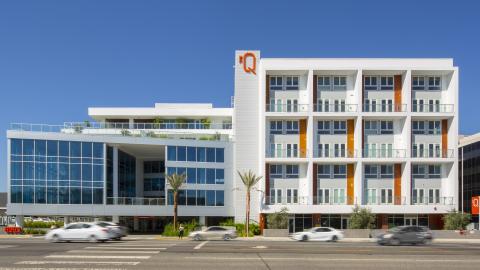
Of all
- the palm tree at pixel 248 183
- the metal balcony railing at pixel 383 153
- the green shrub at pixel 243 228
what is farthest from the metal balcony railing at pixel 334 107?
the green shrub at pixel 243 228

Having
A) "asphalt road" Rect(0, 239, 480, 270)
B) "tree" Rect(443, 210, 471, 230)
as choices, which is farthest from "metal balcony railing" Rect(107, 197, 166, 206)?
"asphalt road" Rect(0, 239, 480, 270)

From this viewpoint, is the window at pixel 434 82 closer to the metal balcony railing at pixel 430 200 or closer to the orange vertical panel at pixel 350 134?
the orange vertical panel at pixel 350 134

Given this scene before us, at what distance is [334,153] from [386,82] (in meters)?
10.7

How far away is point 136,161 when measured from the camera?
72.0 m

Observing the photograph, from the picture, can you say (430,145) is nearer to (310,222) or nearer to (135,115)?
(310,222)

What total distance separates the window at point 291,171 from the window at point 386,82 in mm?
14063

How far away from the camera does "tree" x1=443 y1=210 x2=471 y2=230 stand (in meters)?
55.9

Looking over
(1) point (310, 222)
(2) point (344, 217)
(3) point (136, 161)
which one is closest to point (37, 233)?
(3) point (136, 161)

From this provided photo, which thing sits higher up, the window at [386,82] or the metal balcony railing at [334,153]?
the window at [386,82]

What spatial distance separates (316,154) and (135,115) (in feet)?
91.4

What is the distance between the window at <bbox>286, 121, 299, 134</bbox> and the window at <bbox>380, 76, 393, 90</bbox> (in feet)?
36.5

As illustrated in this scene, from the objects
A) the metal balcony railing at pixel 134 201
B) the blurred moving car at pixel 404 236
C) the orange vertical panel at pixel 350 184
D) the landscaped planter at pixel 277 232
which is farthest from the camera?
the orange vertical panel at pixel 350 184

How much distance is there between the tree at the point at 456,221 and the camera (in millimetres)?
55875

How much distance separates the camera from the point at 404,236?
37.6m
